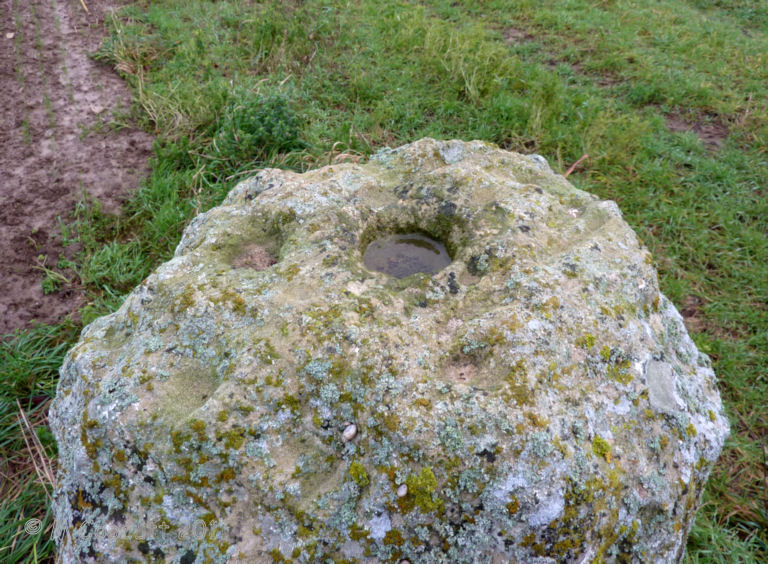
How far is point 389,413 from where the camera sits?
60.8 inches

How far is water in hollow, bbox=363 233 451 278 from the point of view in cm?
216

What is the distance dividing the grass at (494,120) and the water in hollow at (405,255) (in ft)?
6.48

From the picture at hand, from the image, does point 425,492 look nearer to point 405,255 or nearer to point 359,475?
point 359,475

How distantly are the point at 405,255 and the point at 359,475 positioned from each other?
1039 mm

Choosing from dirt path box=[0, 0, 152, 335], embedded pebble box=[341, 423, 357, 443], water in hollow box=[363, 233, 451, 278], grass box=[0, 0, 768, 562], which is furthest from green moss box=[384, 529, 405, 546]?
dirt path box=[0, 0, 152, 335]

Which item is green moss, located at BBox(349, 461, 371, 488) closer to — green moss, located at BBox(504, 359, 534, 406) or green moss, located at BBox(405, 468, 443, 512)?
green moss, located at BBox(405, 468, 443, 512)

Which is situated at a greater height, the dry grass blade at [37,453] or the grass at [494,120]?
the grass at [494,120]

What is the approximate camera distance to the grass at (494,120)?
124 inches

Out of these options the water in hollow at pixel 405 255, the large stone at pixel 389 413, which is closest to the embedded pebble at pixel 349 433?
the large stone at pixel 389 413

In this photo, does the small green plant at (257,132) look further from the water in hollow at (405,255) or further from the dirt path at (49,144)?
the water in hollow at (405,255)

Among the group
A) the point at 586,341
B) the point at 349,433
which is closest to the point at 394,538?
the point at 349,433

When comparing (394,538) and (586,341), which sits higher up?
(586,341)

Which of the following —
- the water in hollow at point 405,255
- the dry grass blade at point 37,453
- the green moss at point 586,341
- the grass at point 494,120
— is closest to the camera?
the green moss at point 586,341

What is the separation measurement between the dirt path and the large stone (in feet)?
7.17
